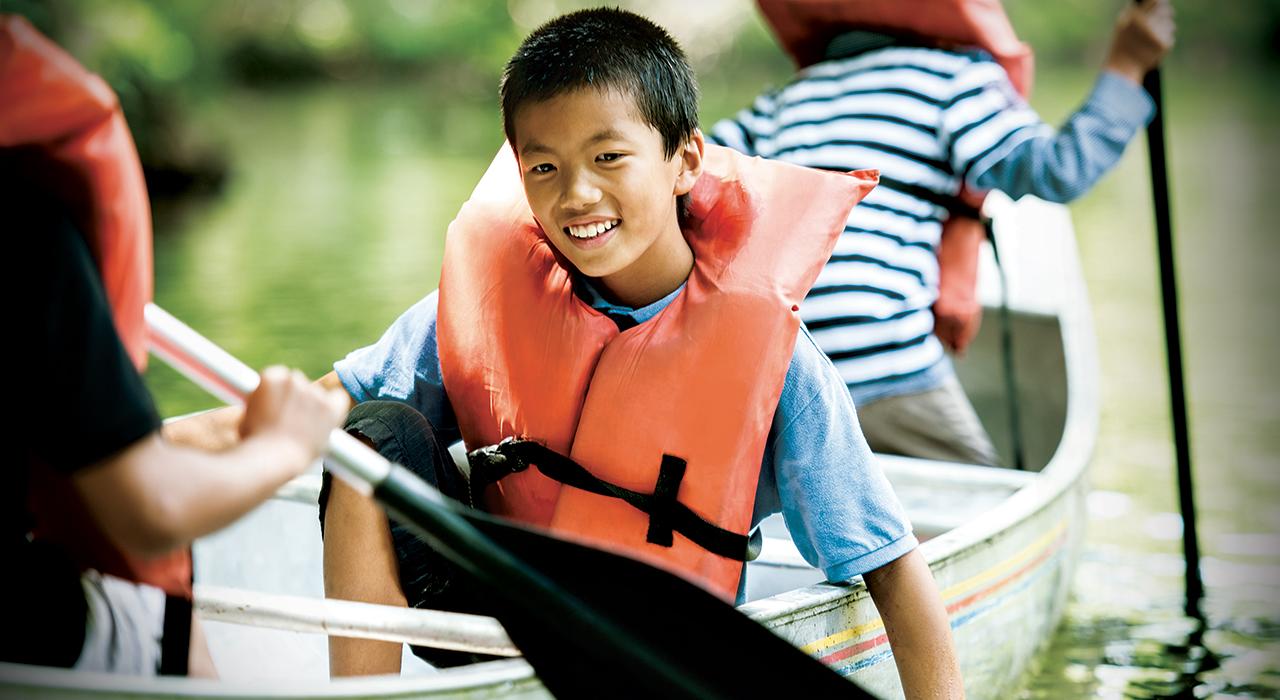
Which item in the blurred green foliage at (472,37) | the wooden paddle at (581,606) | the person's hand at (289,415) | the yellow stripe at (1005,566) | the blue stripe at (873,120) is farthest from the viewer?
the blurred green foliage at (472,37)

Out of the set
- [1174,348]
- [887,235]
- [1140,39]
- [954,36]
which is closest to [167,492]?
[887,235]

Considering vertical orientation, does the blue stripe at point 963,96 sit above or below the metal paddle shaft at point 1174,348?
above

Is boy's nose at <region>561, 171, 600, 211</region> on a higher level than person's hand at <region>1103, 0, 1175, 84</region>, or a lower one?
lower

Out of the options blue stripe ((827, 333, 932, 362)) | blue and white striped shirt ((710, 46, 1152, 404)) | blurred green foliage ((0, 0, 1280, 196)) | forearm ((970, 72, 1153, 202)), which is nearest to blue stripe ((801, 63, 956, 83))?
blue and white striped shirt ((710, 46, 1152, 404))

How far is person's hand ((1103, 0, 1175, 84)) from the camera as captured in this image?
2643 mm

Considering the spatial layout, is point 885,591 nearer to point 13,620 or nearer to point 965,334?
point 13,620

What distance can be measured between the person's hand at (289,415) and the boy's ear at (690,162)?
64 cm

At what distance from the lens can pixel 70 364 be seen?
1.08m

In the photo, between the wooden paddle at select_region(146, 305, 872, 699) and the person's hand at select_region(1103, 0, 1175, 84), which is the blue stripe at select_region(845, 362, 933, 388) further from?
the wooden paddle at select_region(146, 305, 872, 699)

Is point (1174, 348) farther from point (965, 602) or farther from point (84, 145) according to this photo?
point (84, 145)

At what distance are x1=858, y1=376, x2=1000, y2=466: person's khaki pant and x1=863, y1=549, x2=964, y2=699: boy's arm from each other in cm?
103

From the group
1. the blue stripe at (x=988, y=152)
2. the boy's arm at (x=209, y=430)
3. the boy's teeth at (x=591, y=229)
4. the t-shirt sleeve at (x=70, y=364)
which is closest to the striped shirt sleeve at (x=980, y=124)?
the blue stripe at (x=988, y=152)

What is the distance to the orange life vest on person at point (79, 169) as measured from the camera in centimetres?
114

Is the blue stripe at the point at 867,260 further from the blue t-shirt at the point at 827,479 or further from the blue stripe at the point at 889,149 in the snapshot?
the blue t-shirt at the point at 827,479
